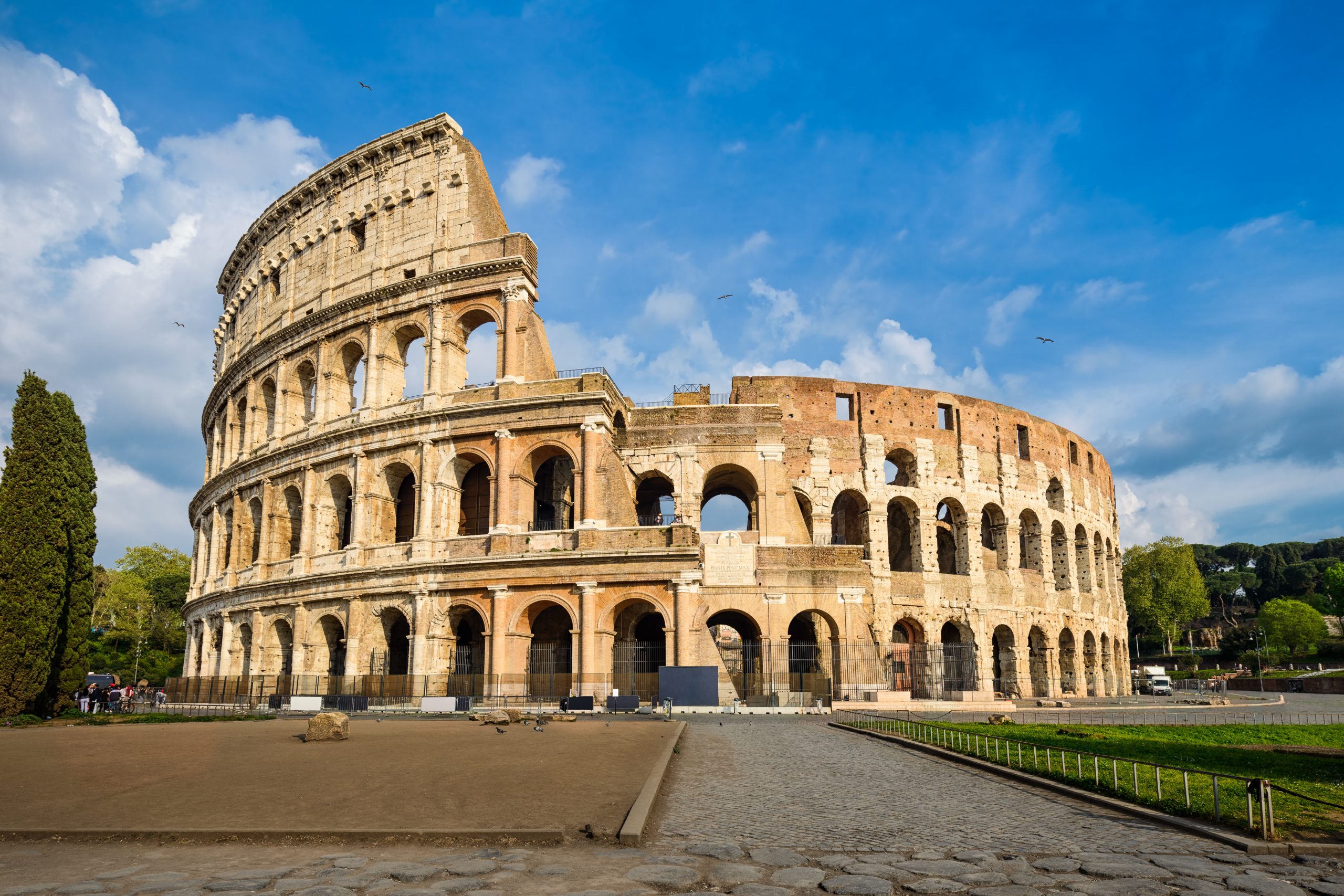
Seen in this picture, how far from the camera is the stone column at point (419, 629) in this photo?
1109 inches

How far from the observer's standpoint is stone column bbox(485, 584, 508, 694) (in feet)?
89.9

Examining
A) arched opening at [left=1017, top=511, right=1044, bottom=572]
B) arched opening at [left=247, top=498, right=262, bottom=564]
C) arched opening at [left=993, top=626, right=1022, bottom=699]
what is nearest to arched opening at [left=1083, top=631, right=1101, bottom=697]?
arched opening at [left=1017, top=511, right=1044, bottom=572]

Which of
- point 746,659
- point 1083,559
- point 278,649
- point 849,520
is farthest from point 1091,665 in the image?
point 278,649

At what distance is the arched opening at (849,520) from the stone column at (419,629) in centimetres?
1562

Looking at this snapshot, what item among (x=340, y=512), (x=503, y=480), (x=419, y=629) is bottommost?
(x=419, y=629)

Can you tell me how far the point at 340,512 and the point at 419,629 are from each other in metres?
8.05

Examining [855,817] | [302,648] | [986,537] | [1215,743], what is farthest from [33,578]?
[986,537]

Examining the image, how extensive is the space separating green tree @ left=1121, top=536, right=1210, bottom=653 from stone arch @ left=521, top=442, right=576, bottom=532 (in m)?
59.0

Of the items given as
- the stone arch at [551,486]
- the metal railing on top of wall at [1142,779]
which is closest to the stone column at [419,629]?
the stone arch at [551,486]

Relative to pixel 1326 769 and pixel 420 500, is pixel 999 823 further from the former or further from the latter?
pixel 420 500

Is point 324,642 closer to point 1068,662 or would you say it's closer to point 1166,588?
point 1068,662

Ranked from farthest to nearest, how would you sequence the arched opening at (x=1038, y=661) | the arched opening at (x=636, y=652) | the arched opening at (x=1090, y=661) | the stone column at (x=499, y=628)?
the arched opening at (x=1090, y=661)
the arched opening at (x=1038, y=661)
the arched opening at (x=636, y=652)
the stone column at (x=499, y=628)

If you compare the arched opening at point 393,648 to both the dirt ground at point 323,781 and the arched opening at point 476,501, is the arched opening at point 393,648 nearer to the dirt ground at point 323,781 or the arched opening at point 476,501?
the arched opening at point 476,501

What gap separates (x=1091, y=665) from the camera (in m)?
42.2
